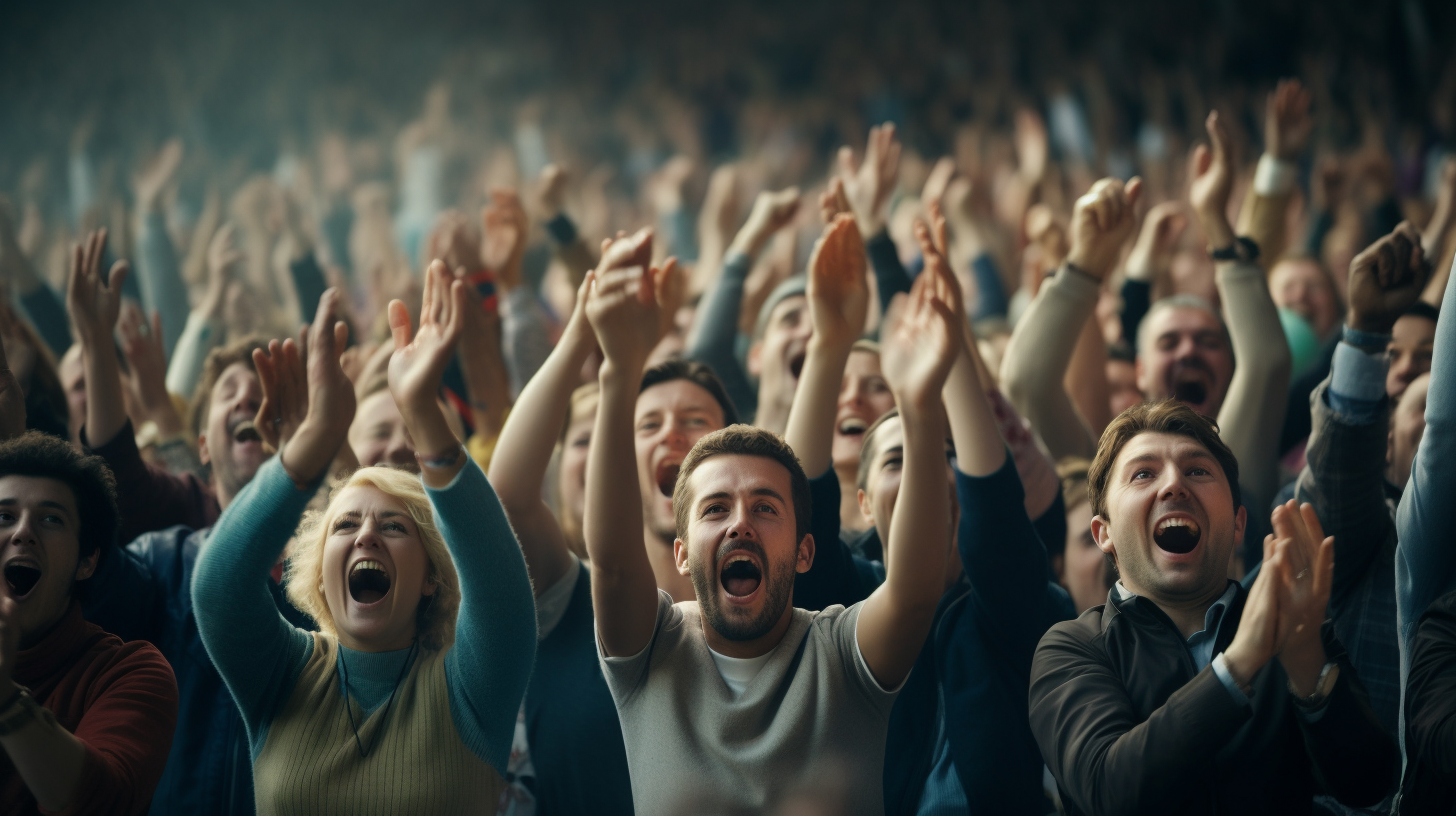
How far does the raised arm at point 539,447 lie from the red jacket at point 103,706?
527mm

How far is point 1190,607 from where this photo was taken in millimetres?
1521

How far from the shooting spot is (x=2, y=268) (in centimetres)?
310

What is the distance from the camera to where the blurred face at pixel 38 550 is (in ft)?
5.08

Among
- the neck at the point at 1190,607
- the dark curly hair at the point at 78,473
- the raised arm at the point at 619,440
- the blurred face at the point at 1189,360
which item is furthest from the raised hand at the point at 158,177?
the neck at the point at 1190,607

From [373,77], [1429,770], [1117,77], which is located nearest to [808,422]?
[1429,770]

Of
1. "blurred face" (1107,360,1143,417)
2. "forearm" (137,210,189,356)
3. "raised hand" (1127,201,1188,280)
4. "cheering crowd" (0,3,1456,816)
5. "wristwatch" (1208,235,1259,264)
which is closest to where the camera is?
"cheering crowd" (0,3,1456,816)

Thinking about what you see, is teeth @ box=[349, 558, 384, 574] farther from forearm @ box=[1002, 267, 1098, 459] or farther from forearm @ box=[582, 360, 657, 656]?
forearm @ box=[1002, 267, 1098, 459]

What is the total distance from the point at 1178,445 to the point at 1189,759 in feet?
1.52

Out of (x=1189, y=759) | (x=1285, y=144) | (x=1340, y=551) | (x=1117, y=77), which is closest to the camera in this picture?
(x=1189, y=759)

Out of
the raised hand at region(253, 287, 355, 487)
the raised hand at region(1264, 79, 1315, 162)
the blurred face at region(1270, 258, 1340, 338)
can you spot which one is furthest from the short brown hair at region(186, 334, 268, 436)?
the blurred face at region(1270, 258, 1340, 338)

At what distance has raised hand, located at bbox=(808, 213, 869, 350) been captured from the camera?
1891 mm

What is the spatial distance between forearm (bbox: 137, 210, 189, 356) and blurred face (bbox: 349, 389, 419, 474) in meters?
1.57

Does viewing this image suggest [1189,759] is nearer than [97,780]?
Yes

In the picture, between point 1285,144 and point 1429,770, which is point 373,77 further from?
point 1429,770
